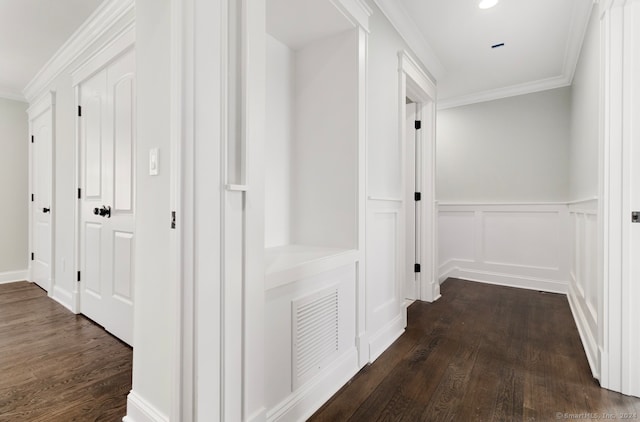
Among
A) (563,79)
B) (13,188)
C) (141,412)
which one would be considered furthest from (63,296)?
(563,79)

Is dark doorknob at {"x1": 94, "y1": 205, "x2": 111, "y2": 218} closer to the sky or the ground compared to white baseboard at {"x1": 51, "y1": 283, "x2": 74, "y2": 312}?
closer to the sky

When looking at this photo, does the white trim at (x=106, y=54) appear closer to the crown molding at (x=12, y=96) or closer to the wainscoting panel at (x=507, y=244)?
the crown molding at (x=12, y=96)

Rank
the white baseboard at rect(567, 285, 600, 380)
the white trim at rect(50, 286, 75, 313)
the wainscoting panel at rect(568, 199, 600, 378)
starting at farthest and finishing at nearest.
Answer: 1. the white trim at rect(50, 286, 75, 313)
2. the wainscoting panel at rect(568, 199, 600, 378)
3. the white baseboard at rect(567, 285, 600, 380)

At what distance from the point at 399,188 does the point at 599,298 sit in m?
1.38

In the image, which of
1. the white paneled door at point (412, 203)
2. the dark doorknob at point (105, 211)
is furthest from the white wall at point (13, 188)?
the white paneled door at point (412, 203)

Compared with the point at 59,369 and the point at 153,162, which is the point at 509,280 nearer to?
the point at 153,162

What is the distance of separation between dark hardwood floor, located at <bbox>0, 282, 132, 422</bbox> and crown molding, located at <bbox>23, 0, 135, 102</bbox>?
7.28ft

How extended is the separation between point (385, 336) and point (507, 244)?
257cm

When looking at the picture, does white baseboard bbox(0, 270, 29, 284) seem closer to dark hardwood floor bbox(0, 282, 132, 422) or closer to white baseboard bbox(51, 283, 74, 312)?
white baseboard bbox(51, 283, 74, 312)

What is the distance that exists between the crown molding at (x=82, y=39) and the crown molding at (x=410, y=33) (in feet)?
5.60

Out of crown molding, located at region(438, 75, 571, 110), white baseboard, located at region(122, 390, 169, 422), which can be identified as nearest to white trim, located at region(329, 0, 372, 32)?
white baseboard, located at region(122, 390, 169, 422)

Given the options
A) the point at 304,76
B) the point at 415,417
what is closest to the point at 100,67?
the point at 304,76

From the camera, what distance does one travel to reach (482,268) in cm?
408

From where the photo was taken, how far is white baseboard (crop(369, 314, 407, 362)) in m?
2.07
